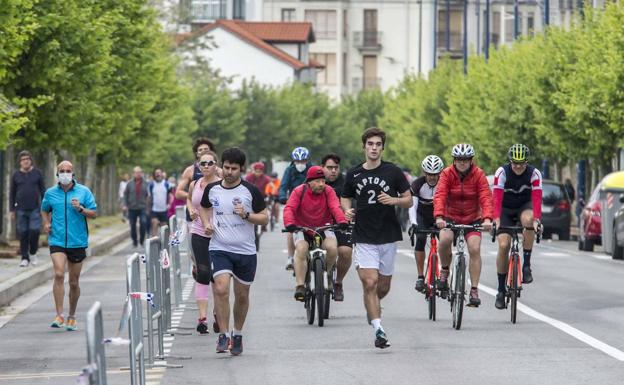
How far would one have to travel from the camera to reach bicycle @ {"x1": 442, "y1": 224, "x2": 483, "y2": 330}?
Answer: 1775 cm

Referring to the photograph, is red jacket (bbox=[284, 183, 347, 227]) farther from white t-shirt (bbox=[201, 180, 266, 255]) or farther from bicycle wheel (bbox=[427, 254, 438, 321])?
white t-shirt (bbox=[201, 180, 266, 255])

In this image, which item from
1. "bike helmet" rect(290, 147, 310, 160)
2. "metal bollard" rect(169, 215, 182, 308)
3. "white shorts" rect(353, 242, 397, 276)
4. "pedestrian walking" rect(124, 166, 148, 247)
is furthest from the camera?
"pedestrian walking" rect(124, 166, 148, 247)

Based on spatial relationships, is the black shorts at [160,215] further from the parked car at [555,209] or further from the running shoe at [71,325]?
the running shoe at [71,325]

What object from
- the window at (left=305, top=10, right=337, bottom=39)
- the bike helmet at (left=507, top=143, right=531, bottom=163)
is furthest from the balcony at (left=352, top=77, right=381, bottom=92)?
the bike helmet at (left=507, top=143, right=531, bottom=163)

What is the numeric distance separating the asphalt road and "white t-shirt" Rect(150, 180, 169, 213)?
15.3m

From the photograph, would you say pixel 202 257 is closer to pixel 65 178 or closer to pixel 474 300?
pixel 65 178

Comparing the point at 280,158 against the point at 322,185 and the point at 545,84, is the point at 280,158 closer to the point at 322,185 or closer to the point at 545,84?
the point at 545,84

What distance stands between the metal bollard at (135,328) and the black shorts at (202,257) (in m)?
4.58

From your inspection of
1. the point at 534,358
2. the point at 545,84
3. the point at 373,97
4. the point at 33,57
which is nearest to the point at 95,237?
the point at 33,57

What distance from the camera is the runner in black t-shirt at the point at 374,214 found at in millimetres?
15750

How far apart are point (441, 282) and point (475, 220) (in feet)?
2.40

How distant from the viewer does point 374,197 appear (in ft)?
52.0

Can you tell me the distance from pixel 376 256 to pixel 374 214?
0.37 metres

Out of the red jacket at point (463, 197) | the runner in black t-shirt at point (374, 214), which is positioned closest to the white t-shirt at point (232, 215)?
the runner in black t-shirt at point (374, 214)
